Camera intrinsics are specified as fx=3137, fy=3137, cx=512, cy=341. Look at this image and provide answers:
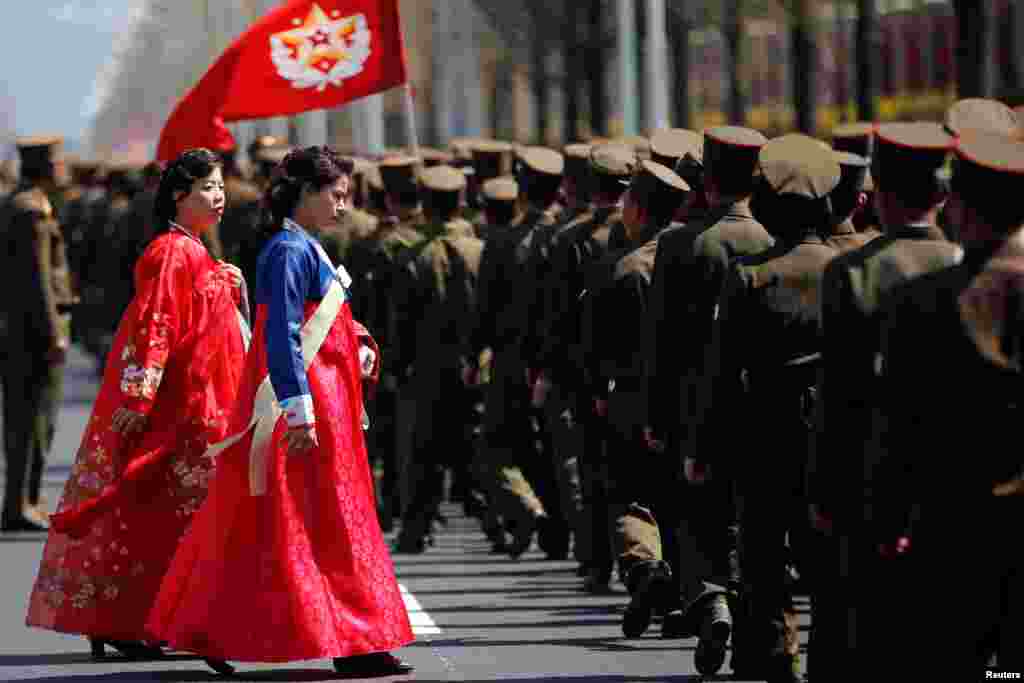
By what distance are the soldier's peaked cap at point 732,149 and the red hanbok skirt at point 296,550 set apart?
4.74 ft

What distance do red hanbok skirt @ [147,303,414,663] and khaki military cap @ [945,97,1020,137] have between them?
2.32 m

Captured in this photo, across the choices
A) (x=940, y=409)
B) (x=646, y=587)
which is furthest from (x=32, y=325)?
(x=940, y=409)

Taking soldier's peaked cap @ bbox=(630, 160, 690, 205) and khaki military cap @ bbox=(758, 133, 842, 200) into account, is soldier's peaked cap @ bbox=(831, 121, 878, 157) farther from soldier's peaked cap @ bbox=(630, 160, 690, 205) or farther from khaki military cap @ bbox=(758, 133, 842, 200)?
khaki military cap @ bbox=(758, 133, 842, 200)

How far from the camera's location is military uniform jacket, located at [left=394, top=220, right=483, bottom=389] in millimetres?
16469

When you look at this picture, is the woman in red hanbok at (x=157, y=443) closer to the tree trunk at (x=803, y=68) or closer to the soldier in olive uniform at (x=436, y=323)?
the soldier in olive uniform at (x=436, y=323)

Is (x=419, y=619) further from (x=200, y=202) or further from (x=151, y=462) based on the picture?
(x=200, y=202)

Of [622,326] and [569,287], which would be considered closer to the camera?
[622,326]

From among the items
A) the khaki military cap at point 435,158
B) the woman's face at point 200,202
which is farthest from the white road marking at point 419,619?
the khaki military cap at point 435,158

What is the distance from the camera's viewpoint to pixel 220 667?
10867 millimetres

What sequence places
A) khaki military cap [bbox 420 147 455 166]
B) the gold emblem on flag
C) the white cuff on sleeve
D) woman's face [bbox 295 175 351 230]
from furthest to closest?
1. khaki military cap [bbox 420 147 455 166]
2. the gold emblem on flag
3. woman's face [bbox 295 175 351 230]
4. the white cuff on sleeve

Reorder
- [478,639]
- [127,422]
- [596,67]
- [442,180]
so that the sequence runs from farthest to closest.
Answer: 1. [596,67]
2. [442,180]
3. [478,639]
4. [127,422]

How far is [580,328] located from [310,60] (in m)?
3.03

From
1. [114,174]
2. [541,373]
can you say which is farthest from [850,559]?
[114,174]

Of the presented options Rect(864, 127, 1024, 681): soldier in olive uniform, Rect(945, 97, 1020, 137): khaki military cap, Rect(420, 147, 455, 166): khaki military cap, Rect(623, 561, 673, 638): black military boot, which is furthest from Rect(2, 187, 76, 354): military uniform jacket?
Rect(864, 127, 1024, 681): soldier in olive uniform
